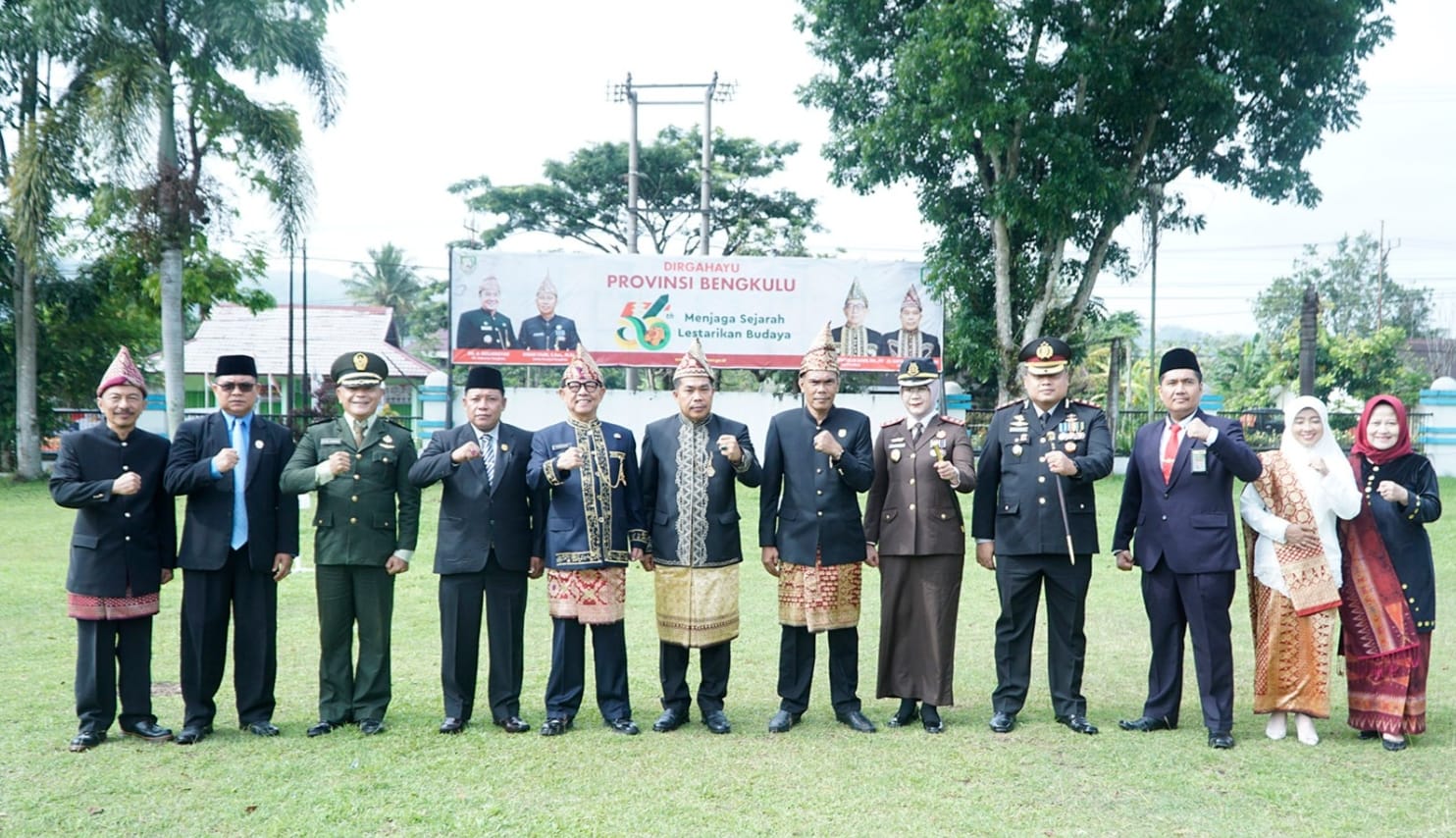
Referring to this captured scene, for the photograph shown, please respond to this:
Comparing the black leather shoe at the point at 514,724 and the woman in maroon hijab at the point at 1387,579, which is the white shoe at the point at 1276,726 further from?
the black leather shoe at the point at 514,724

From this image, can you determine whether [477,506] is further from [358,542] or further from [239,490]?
[239,490]

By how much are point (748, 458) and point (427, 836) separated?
6.95 feet

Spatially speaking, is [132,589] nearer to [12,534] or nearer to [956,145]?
[12,534]

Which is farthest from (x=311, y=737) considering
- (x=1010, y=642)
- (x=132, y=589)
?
(x=1010, y=642)

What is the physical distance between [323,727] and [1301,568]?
14.1 ft

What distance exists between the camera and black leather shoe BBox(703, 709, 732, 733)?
5160mm

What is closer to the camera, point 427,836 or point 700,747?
point 427,836

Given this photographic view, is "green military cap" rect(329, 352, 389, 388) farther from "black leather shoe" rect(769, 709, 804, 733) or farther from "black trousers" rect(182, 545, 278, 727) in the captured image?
"black leather shoe" rect(769, 709, 804, 733)

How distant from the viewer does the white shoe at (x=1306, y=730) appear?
4.98 metres

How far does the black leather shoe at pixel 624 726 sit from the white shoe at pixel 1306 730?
9.34 ft

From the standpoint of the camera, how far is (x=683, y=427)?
5316 millimetres

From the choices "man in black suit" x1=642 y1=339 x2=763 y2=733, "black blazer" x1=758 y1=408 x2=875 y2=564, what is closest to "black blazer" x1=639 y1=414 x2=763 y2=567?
"man in black suit" x1=642 y1=339 x2=763 y2=733

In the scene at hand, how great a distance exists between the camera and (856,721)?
5250 mm

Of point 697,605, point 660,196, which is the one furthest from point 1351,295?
point 697,605
